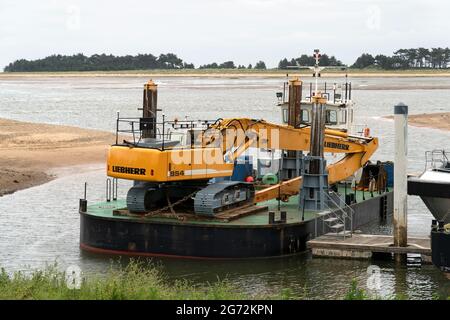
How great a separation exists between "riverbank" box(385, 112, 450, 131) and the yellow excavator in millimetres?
38419

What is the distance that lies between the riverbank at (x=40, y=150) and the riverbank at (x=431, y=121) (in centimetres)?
2210

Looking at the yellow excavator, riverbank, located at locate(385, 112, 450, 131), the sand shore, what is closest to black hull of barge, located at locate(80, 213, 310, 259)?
the yellow excavator

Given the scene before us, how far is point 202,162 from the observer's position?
24844 millimetres

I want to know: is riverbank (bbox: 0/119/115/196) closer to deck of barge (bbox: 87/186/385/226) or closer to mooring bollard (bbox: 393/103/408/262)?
deck of barge (bbox: 87/186/385/226)

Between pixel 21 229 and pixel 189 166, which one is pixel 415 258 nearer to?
pixel 189 166

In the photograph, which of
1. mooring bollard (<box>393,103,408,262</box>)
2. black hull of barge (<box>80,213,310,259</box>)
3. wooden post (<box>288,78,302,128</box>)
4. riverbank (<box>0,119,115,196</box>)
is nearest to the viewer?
mooring bollard (<box>393,103,408,262</box>)

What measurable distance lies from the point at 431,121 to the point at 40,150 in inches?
1247


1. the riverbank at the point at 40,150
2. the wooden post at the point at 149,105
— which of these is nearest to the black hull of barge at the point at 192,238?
the wooden post at the point at 149,105

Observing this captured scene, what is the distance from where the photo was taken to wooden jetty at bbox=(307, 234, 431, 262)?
23828 mm

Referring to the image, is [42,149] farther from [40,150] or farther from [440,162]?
[440,162]

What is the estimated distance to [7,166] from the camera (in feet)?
142
